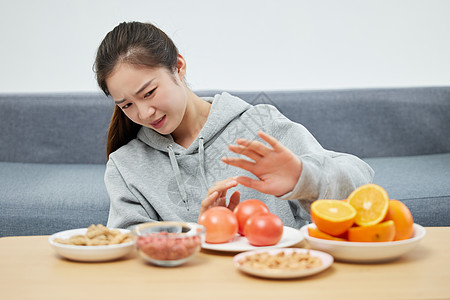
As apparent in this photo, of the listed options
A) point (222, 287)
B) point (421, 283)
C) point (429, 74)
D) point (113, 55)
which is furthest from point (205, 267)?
point (429, 74)

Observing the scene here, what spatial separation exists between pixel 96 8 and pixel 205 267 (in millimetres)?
2493

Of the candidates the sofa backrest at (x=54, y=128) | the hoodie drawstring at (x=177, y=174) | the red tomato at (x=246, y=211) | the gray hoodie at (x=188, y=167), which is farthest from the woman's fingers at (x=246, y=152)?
the sofa backrest at (x=54, y=128)

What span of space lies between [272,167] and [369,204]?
197 mm

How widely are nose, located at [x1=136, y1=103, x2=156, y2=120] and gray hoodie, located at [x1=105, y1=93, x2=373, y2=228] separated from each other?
21cm

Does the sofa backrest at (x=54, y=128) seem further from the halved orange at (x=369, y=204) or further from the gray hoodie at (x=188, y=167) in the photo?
the halved orange at (x=369, y=204)

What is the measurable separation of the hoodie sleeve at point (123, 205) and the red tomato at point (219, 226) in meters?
0.43

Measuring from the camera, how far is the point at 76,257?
0.91 metres

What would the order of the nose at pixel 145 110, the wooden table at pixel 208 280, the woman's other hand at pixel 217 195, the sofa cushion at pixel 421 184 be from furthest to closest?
1. the sofa cushion at pixel 421 184
2. the nose at pixel 145 110
3. the woman's other hand at pixel 217 195
4. the wooden table at pixel 208 280

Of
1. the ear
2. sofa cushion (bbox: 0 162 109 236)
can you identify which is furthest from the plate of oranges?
sofa cushion (bbox: 0 162 109 236)

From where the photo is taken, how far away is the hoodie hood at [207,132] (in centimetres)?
156

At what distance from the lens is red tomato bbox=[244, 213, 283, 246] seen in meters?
0.94

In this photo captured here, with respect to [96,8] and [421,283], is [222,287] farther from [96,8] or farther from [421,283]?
[96,8]

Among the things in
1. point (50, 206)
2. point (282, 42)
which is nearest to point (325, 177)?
point (50, 206)

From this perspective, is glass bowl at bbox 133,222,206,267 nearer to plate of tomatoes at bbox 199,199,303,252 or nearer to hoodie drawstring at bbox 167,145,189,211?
plate of tomatoes at bbox 199,199,303,252
